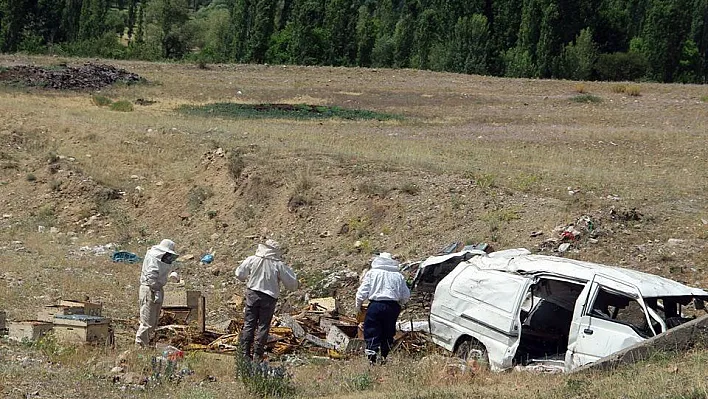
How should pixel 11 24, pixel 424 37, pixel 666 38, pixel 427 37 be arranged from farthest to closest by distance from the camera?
pixel 427 37 → pixel 424 37 → pixel 11 24 → pixel 666 38

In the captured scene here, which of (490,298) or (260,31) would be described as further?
(260,31)

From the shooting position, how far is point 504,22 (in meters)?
71.1

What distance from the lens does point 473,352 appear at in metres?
11.5

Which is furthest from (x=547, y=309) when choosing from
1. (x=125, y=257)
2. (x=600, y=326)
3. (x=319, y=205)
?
(x=125, y=257)

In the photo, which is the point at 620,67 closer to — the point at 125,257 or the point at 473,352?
the point at 125,257

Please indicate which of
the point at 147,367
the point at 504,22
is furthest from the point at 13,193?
the point at 504,22

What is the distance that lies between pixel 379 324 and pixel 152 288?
3128 millimetres

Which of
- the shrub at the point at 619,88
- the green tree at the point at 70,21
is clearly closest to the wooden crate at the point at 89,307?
the shrub at the point at 619,88

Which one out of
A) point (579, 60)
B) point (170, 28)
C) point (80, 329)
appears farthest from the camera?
point (170, 28)

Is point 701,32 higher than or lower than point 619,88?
higher

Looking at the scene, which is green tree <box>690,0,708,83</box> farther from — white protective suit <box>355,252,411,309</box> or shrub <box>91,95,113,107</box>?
white protective suit <box>355,252,411,309</box>

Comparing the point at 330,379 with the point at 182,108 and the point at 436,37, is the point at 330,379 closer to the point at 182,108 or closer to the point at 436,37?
the point at 182,108

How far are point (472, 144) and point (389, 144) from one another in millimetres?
2739

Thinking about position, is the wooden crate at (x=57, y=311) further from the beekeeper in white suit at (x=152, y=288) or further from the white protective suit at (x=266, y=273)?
the white protective suit at (x=266, y=273)
